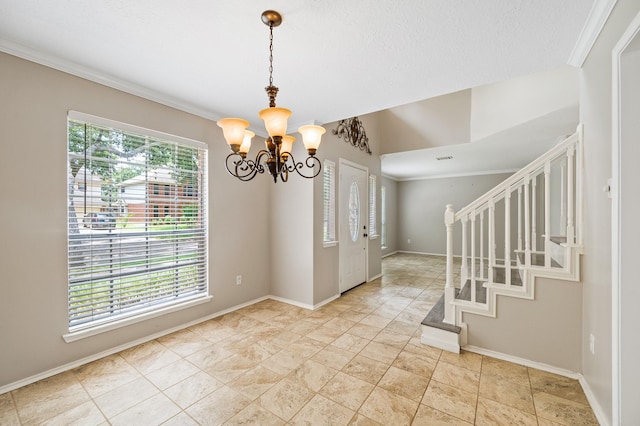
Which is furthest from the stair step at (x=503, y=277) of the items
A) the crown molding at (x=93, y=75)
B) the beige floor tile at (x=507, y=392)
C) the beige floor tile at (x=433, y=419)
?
the crown molding at (x=93, y=75)

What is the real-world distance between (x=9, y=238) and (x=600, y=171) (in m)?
4.15

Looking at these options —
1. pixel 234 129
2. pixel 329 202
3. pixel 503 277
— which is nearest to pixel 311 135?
pixel 234 129

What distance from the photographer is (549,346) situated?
2174 mm

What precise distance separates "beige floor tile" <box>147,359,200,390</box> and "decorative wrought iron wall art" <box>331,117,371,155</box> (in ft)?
10.9

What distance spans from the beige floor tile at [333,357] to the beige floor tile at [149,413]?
1128 mm

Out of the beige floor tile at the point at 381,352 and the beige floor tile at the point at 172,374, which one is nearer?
the beige floor tile at the point at 172,374

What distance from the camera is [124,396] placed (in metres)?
1.87

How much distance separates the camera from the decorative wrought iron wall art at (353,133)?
4082 mm

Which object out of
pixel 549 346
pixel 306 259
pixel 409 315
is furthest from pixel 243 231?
pixel 549 346

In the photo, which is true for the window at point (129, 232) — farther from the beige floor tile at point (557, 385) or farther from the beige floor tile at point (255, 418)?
the beige floor tile at point (557, 385)

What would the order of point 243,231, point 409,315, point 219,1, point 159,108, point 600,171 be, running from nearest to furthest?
point 219,1, point 600,171, point 159,108, point 409,315, point 243,231

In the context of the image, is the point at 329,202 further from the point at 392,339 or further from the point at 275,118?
the point at 275,118

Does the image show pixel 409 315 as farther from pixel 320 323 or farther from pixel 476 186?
pixel 476 186

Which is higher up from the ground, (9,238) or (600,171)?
(600,171)
